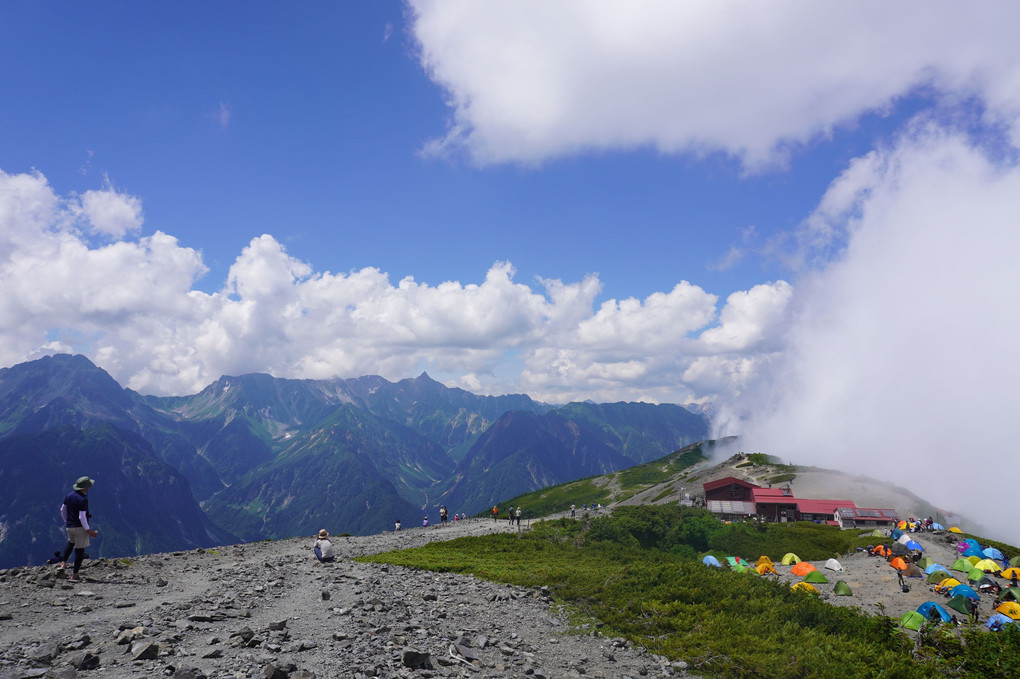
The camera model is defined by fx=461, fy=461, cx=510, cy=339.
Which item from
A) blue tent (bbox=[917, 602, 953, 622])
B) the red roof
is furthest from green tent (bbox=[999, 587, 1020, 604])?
the red roof

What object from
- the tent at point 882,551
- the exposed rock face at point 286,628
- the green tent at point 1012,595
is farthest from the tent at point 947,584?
the exposed rock face at point 286,628

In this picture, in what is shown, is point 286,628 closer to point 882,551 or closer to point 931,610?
point 931,610

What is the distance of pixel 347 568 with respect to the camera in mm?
28781

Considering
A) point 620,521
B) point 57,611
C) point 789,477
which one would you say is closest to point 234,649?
point 57,611

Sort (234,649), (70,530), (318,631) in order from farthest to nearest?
(70,530), (318,631), (234,649)

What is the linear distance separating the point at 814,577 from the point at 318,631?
3929 cm

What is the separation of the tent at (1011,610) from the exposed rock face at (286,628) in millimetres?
26723

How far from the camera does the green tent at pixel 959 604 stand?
1158 inches

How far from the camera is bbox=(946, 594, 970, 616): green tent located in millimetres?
29422

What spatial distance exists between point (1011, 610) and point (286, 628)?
4061 cm

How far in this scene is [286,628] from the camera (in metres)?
15.3

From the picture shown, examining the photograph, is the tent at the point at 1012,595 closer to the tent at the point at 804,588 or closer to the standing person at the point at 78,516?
the tent at the point at 804,588

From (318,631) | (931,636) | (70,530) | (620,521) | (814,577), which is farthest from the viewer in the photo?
(620,521)

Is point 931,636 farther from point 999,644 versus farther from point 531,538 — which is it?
point 531,538
